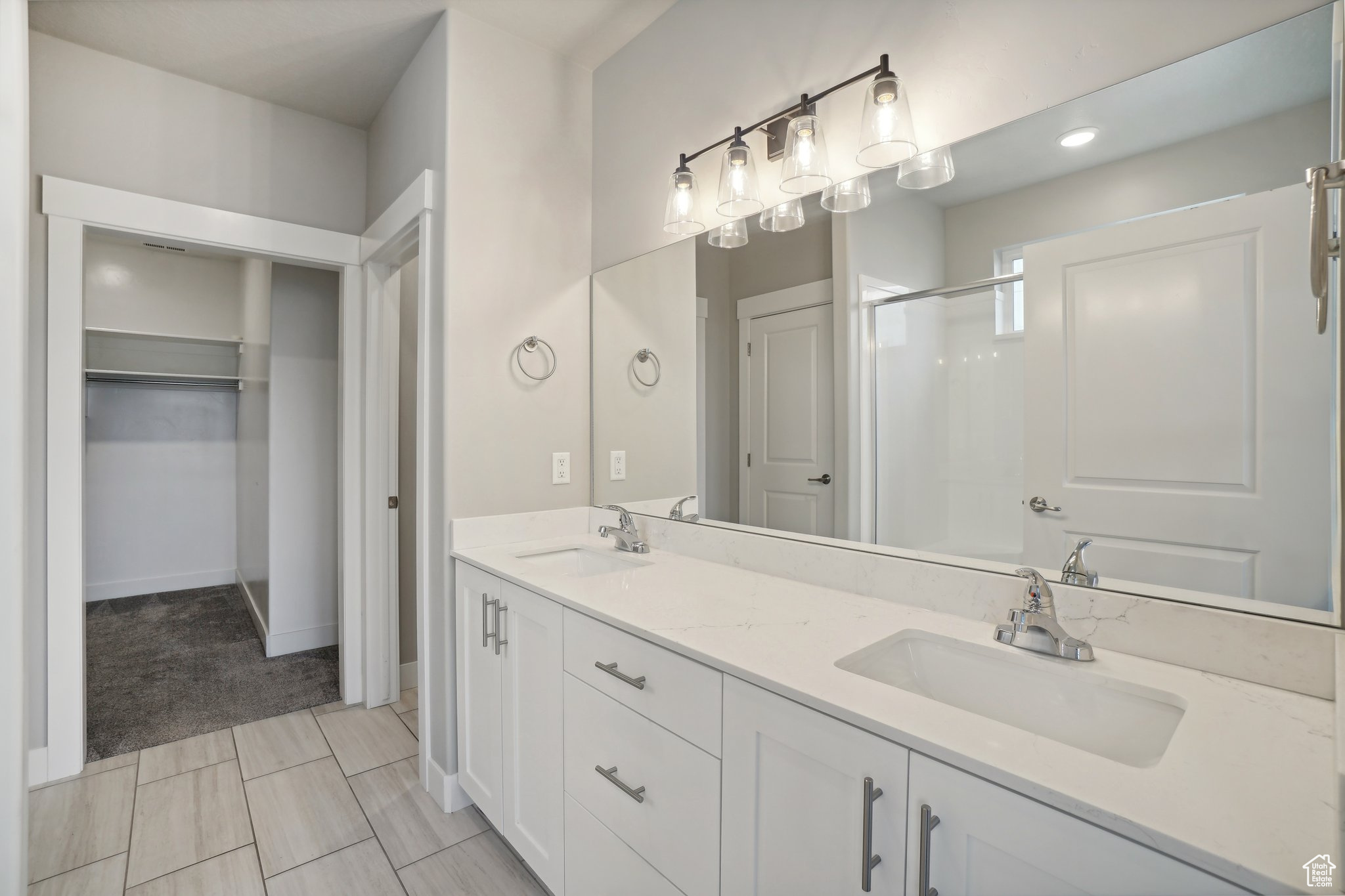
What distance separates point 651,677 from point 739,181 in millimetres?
1343

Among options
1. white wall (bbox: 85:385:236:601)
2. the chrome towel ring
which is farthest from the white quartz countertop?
white wall (bbox: 85:385:236:601)

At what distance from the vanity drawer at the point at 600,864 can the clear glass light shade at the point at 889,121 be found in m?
1.59

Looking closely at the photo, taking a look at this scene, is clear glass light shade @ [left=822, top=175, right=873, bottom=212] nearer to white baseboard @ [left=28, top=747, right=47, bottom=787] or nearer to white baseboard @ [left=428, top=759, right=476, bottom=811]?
white baseboard @ [left=428, top=759, right=476, bottom=811]

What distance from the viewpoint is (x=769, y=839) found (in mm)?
963

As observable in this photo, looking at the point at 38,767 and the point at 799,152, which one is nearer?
the point at 799,152

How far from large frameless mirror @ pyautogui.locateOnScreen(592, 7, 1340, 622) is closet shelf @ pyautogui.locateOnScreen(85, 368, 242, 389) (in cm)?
456

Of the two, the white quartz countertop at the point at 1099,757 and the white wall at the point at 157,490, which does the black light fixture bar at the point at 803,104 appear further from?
the white wall at the point at 157,490

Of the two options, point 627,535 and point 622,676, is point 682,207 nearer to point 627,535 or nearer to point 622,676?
point 627,535

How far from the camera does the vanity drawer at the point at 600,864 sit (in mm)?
1203


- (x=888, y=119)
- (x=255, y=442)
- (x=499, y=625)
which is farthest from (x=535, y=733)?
(x=255, y=442)

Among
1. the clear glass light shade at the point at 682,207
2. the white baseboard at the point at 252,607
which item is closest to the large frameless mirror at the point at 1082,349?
the clear glass light shade at the point at 682,207

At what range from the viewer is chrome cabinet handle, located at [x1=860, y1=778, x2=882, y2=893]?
0.82 meters

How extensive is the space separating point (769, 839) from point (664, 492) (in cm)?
123

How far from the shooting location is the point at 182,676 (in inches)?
120
